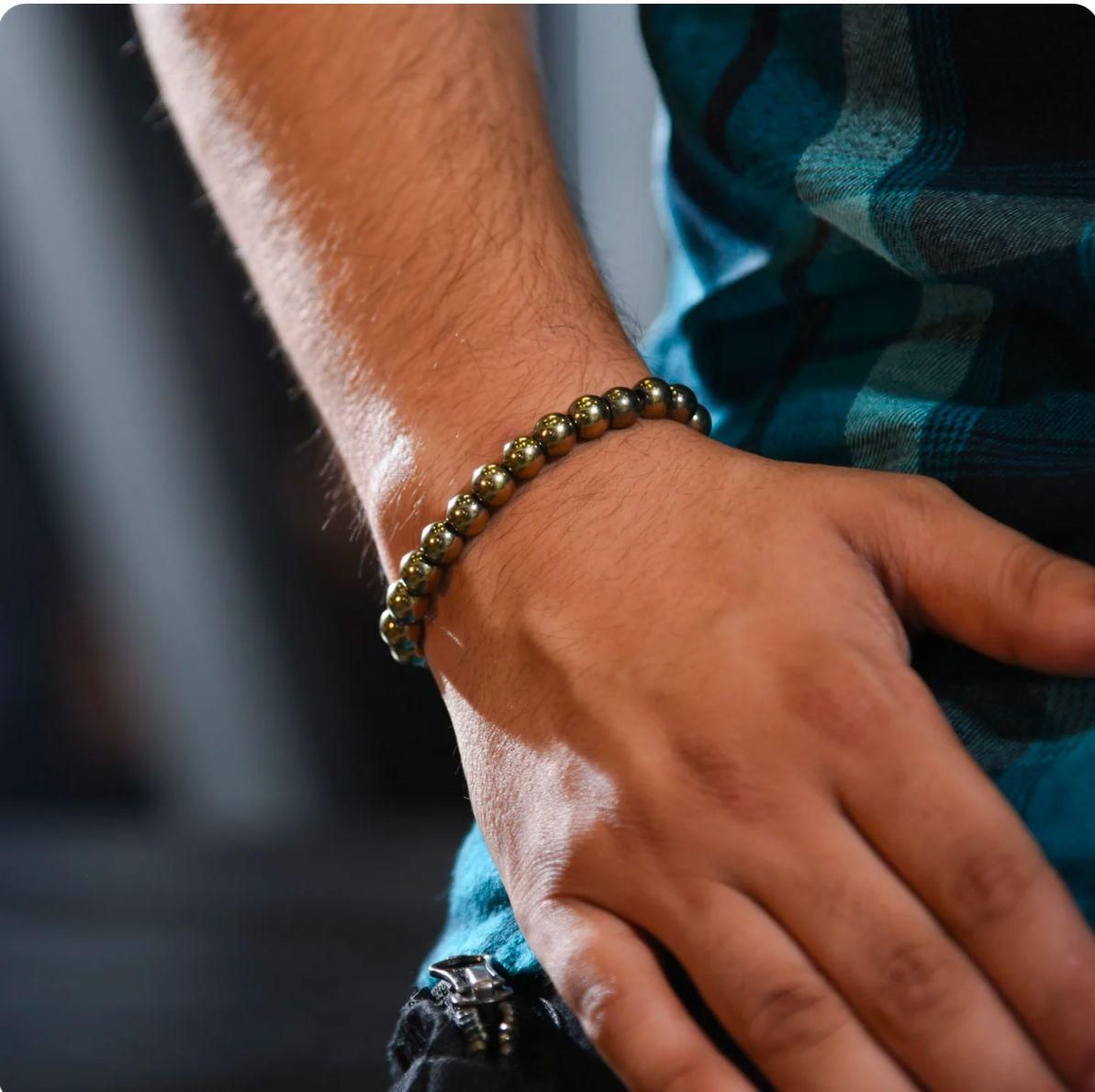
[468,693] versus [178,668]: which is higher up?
[178,668]

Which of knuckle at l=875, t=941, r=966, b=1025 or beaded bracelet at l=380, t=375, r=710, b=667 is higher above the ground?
beaded bracelet at l=380, t=375, r=710, b=667

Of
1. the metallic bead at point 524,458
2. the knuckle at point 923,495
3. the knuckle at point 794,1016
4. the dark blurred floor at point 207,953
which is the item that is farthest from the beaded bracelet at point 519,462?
the dark blurred floor at point 207,953

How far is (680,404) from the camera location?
0.63m

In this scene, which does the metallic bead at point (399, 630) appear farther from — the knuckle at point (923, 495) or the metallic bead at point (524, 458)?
the knuckle at point (923, 495)

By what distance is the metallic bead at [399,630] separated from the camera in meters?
0.65

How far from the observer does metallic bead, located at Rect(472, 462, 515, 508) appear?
0.60m

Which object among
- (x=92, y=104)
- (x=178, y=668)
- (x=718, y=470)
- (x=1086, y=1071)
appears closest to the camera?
(x=1086, y=1071)

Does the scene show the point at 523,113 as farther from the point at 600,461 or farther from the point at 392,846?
the point at 392,846

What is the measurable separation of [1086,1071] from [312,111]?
0.61 m

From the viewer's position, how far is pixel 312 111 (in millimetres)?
702

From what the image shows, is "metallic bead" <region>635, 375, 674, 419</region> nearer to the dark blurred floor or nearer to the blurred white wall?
the dark blurred floor

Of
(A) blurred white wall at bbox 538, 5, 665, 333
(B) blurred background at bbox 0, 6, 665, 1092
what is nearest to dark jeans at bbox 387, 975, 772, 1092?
(B) blurred background at bbox 0, 6, 665, 1092

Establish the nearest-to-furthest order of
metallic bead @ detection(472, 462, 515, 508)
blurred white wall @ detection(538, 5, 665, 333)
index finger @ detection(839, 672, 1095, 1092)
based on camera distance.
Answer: index finger @ detection(839, 672, 1095, 1092)
metallic bead @ detection(472, 462, 515, 508)
blurred white wall @ detection(538, 5, 665, 333)

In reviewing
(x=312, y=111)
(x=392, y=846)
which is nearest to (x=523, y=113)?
(x=312, y=111)
